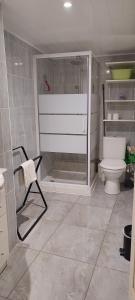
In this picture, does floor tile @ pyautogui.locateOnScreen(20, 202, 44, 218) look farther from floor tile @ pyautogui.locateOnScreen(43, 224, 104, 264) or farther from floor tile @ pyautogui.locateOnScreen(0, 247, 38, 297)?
floor tile @ pyautogui.locateOnScreen(0, 247, 38, 297)

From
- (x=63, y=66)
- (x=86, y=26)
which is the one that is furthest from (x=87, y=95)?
(x=86, y=26)

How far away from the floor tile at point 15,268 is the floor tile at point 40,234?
9cm

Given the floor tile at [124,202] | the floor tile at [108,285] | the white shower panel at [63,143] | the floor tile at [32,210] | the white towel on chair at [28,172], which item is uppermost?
the white shower panel at [63,143]

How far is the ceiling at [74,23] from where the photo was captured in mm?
1841

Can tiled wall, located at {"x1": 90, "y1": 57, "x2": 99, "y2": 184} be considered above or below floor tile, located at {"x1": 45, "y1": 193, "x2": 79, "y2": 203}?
above

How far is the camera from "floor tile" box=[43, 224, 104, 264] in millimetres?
2011

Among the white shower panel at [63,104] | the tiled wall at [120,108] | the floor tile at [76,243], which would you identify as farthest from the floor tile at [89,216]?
the tiled wall at [120,108]

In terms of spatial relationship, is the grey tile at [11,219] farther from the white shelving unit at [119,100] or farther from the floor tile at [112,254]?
the white shelving unit at [119,100]

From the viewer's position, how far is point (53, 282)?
171cm

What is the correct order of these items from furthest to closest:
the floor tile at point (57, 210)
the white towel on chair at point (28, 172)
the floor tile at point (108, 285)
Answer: the floor tile at point (57, 210) → the white towel on chair at point (28, 172) → the floor tile at point (108, 285)

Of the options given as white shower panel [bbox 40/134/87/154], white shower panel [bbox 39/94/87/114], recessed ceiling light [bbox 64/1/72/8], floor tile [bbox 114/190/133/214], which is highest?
recessed ceiling light [bbox 64/1/72/8]

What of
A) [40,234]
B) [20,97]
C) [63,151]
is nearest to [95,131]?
[63,151]

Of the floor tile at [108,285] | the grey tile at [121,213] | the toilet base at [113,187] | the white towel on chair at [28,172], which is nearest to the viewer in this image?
the floor tile at [108,285]

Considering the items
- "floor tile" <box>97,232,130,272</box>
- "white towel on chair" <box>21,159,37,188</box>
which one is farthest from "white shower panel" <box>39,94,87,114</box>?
"floor tile" <box>97,232,130,272</box>
